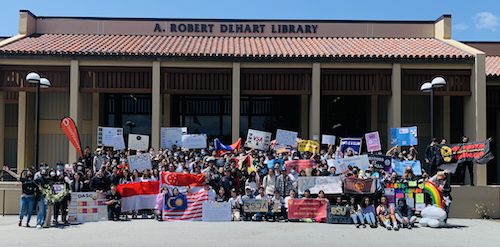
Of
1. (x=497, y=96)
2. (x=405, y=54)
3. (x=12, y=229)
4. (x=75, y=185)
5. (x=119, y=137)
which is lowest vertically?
(x=12, y=229)

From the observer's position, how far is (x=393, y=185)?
12938 mm

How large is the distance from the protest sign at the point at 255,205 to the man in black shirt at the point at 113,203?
360cm

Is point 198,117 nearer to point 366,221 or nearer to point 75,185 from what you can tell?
point 75,185

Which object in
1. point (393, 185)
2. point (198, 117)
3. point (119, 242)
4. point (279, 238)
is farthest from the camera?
point (198, 117)

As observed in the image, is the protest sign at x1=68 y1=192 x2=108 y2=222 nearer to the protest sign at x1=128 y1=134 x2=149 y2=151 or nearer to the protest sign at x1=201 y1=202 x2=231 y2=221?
the protest sign at x1=201 y1=202 x2=231 y2=221

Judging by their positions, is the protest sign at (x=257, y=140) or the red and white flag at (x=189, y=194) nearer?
the red and white flag at (x=189, y=194)

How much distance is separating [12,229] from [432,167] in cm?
1300

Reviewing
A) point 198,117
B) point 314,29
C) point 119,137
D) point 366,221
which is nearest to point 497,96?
point 314,29

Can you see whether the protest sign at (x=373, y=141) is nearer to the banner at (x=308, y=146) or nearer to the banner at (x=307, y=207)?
the banner at (x=308, y=146)

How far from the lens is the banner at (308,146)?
16344 millimetres

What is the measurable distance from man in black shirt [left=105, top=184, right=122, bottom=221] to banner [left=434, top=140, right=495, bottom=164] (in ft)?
34.4

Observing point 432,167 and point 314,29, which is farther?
point 314,29

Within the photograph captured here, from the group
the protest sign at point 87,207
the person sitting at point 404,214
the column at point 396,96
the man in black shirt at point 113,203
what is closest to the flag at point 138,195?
the man in black shirt at point 113,203

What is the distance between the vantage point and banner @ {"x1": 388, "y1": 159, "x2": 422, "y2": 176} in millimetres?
13930
